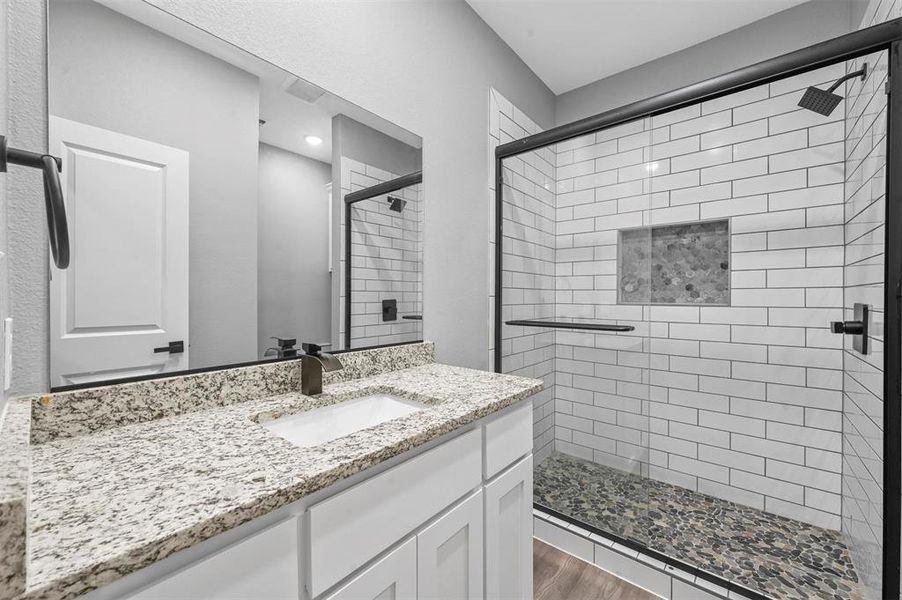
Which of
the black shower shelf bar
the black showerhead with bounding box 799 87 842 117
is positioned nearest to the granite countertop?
the black shower shelf bar

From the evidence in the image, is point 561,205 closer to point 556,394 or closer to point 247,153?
point 556,394

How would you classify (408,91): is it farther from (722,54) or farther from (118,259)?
(722,54)

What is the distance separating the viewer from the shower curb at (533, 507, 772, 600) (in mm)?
1477

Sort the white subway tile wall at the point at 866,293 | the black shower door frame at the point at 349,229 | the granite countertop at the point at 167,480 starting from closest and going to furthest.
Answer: the granite countertop at the point at 167,480 < the white subway tile wall at the point at 866,293 < the black shower door frame at the point at 349,229

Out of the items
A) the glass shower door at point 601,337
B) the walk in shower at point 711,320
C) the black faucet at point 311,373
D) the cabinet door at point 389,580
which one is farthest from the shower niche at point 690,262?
the cabinet door at point 389,580

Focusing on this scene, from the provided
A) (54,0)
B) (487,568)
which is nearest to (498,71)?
(54,0)

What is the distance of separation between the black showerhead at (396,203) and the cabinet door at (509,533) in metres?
1.06

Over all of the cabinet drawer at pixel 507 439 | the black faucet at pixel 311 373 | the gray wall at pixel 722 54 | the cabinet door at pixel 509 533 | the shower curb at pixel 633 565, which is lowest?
the shower curb at pixel 633 565

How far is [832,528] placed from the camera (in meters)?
1.86

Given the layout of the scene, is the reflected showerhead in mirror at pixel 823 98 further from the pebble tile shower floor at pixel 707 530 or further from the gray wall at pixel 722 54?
the pebble tile shower floor at pixel 707 530

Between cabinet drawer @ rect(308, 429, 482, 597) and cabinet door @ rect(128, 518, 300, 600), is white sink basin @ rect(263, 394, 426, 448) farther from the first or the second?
cabinet door @ rect(128, 518, 300, 600)

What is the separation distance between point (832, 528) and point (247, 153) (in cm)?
300

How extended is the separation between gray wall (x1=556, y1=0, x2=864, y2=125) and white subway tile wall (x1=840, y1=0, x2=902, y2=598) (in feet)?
1.08

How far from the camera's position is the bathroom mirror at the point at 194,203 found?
83 cm
